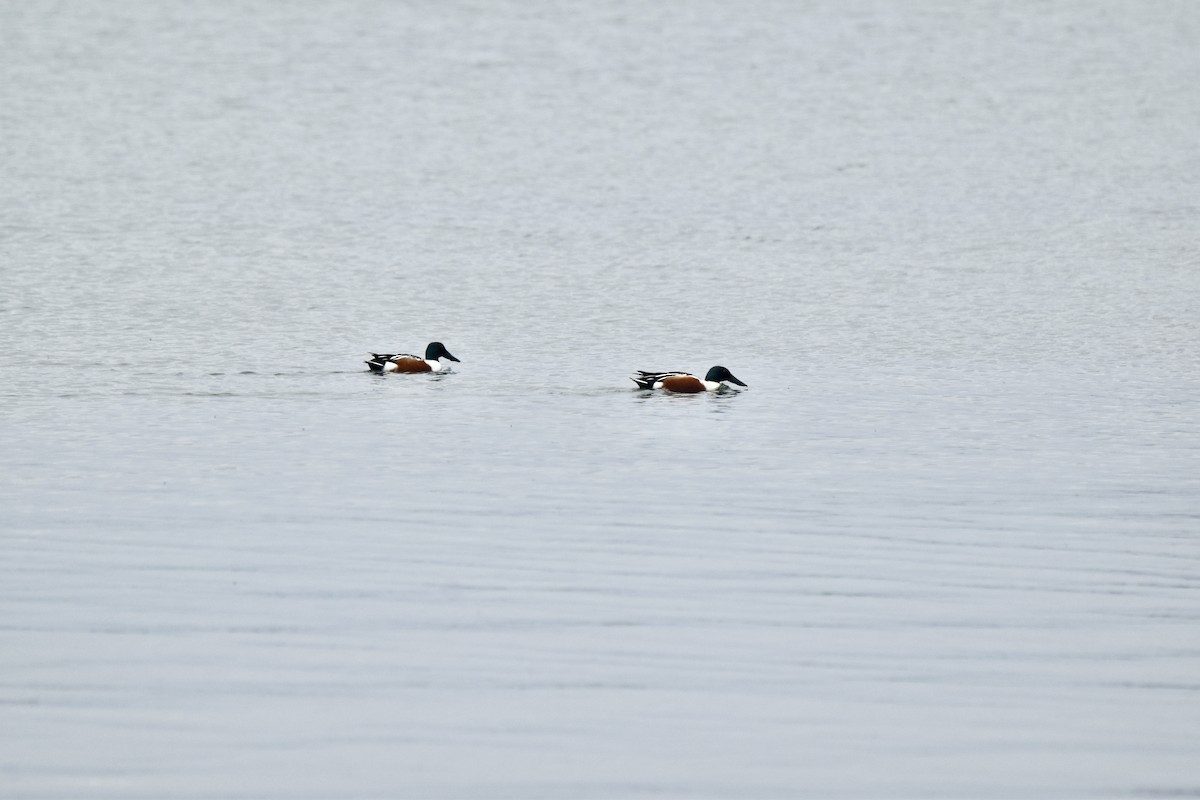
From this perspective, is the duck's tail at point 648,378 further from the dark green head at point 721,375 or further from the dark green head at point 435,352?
the dark green head at point 435,352

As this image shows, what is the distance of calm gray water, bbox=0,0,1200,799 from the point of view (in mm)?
8930

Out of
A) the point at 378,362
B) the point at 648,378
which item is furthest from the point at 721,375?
the point at 378,362

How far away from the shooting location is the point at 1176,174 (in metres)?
38.9

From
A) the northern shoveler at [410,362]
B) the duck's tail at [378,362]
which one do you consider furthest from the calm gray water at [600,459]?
the duck's tail at [378,362]

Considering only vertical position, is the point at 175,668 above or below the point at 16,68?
below

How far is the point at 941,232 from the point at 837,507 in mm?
20258

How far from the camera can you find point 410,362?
20.8 m

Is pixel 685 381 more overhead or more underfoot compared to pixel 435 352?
more underfoot

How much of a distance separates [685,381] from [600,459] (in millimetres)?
4047

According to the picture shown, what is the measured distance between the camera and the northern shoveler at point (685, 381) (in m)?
20.1

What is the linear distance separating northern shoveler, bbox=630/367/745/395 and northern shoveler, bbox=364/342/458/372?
2.38 meters

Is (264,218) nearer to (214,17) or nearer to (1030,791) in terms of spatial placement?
(1030,791)

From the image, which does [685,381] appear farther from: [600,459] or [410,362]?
[600,459]

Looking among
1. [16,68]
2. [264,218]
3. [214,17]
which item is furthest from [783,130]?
[214,17]
